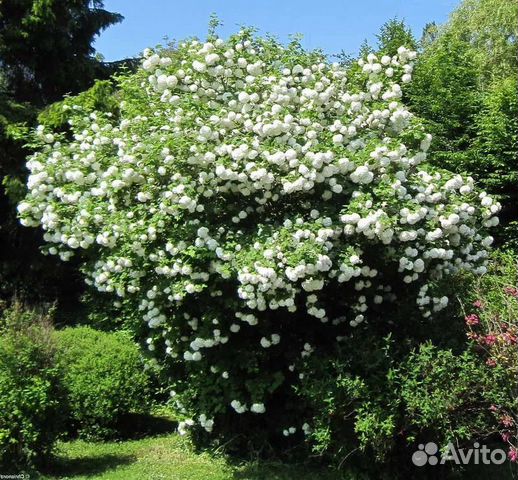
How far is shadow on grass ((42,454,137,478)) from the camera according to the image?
5.43 meters

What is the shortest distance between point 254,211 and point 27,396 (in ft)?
7.07

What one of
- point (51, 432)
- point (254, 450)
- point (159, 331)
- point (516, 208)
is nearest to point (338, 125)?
point (159, 331)

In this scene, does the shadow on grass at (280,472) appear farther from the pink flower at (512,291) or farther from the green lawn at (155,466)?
the pink flower at (512,291)

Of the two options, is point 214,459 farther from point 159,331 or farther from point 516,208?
point 516,208

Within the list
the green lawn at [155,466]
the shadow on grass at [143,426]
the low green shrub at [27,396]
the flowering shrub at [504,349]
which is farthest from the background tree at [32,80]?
the flowering shrub at [504,349]

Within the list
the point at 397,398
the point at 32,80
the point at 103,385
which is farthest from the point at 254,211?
the point at 32,80

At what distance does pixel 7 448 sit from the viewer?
5.14 metres

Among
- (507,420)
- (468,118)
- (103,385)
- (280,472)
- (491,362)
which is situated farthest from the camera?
(468,118)

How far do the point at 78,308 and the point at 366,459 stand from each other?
6773 millimetres

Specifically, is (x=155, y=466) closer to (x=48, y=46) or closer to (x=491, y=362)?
(x=491, y=362)

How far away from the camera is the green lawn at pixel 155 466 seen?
5.42 metres

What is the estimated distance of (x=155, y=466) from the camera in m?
5.73

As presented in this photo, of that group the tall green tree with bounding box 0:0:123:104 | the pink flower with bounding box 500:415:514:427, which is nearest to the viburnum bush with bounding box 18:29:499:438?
the pink flower with bounding box 500:415:514:427

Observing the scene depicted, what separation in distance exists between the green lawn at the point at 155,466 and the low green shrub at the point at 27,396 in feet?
0.94
